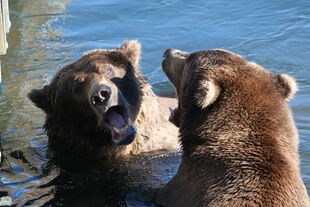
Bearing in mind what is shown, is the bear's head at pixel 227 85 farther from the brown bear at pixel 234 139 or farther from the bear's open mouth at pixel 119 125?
the bear's open mouth at pixel 119 125

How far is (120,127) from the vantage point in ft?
24.0

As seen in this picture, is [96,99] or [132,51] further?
[132,51]

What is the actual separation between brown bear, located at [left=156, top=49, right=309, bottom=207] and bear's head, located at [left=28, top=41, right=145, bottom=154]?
0.87 meters

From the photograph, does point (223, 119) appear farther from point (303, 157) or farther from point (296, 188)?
point (303, 157)

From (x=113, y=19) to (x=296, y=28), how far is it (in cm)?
387

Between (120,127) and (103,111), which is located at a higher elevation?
(103,111)

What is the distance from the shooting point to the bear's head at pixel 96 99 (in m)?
7.25

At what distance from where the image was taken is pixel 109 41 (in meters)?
12.6

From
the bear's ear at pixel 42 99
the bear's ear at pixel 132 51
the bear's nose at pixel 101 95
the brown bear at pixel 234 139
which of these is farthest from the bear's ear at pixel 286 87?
the bear's ear at pixel 42 99

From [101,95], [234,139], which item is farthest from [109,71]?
[234,139]

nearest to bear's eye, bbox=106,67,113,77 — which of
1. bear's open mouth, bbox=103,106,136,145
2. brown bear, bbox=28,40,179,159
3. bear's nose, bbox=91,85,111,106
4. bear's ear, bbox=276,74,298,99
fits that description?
brown bear, bbox=28,40,179,159

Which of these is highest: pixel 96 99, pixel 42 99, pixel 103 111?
pixel 96 99

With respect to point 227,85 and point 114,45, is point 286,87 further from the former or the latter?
point 114,45

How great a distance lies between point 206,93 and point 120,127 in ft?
5.08
